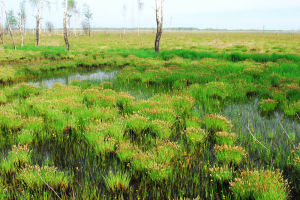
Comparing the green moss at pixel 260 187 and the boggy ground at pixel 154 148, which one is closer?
the green moss at pixel 260 187

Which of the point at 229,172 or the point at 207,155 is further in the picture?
the point at 207,155

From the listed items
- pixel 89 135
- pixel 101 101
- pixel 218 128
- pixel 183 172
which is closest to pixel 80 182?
pixel 89 135

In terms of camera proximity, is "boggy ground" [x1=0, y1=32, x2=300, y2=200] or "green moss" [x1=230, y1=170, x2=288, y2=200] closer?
"green moss" [x1=230, y1=170, x2=288, y2=200]

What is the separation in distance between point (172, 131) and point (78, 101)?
4.15 m

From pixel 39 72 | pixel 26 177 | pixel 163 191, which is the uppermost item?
pixel 39 72

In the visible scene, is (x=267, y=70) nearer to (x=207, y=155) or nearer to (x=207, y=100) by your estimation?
(x=207, y=100)

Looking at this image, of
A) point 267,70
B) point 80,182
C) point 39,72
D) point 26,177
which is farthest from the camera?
point 39,72

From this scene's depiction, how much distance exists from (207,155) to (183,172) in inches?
32.9

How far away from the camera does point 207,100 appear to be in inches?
320

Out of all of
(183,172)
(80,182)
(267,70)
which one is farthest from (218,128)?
(267,70)

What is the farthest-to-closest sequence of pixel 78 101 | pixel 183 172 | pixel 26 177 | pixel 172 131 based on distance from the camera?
pixel 78 101 < pixel 172 131 < pixel 183 172 < pixel 26 177

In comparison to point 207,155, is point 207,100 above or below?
above

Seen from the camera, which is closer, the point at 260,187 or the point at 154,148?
the point at 260,187

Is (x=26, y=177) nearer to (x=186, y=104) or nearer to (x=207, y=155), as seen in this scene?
(x=207, y=155)
